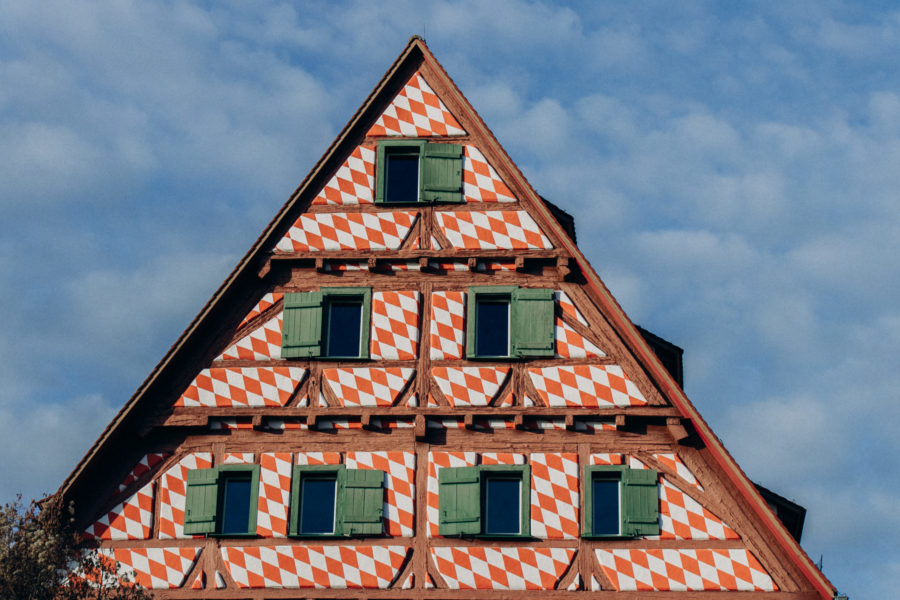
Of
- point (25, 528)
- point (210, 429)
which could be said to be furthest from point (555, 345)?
point (25, 528)

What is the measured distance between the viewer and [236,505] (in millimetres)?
24922

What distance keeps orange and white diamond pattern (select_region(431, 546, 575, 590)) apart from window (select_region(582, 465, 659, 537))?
26.8 inches

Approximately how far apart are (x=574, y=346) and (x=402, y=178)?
4.40 m

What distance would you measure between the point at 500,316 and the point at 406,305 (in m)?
1.58

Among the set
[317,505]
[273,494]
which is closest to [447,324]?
[317,505]

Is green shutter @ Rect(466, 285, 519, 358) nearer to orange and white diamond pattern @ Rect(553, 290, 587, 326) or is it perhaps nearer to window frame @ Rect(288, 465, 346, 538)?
orange and white diamond pattern @ Rect(553, 290, 587, 326)

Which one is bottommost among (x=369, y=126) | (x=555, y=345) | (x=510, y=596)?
(x=510, y=596)

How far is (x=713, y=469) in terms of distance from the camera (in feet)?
80.0

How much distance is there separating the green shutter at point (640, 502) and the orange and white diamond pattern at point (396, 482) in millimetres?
3338

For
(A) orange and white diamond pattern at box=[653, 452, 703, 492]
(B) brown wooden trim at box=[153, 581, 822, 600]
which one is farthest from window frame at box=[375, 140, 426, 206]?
(B) brown wooden trim at box=[153, 581, 822, 600]

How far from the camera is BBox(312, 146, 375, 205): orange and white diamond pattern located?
26750mm

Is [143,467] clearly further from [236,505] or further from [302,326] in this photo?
[302,326]

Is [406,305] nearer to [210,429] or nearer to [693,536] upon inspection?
[210,429]

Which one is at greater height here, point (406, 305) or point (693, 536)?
point (406, 305)
